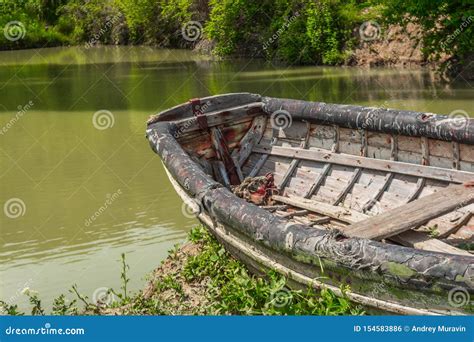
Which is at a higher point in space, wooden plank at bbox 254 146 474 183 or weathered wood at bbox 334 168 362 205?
wooden plank at bbox 254 146 474 183

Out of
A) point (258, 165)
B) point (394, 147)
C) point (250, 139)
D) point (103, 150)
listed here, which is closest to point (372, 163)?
point (394, 147)

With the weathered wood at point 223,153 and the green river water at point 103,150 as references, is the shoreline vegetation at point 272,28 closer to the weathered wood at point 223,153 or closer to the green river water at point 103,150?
the green river water at point 103,150

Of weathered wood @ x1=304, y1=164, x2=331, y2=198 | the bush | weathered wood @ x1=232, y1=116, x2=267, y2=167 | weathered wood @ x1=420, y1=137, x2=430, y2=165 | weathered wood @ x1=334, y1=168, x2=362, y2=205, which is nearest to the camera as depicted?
weathered wood @ x1=420, y1=137, x2=430, y2=165

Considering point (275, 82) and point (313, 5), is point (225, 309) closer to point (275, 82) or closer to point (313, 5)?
point (275, 82)

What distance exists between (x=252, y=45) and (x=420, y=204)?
2334cm

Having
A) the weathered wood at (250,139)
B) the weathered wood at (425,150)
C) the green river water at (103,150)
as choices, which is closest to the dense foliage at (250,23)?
the green river water at (103,150)

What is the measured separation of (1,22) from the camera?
42094mm

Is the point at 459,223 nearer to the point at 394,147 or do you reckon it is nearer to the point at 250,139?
the point at 394,147

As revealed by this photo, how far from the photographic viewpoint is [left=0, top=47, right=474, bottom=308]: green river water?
789 centimetres

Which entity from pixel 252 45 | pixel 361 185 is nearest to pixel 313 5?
pixel 252 45

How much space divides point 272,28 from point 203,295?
21.8m

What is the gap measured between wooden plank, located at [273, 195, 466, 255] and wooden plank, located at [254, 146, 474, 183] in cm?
53

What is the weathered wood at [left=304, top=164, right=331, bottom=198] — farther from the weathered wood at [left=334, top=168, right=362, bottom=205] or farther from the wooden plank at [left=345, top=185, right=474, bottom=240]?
the wooden plank at [left=345, top=185, right=474, bottom=240]

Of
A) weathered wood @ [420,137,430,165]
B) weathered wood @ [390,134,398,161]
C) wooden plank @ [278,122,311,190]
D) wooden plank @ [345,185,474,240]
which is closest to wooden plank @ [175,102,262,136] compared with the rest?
wooden plank @ [278,122,311,190]
